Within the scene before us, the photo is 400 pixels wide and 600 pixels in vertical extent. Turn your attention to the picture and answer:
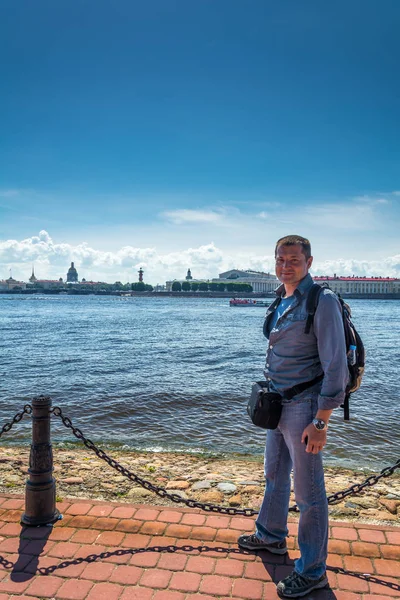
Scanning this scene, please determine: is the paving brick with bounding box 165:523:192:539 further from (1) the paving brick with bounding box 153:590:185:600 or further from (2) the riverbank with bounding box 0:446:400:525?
(2) the riverbank with bounding box 0:446:400:525

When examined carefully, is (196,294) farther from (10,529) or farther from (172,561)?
(172,561)

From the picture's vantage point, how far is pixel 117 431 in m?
7.88

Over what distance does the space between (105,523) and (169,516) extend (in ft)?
1.55

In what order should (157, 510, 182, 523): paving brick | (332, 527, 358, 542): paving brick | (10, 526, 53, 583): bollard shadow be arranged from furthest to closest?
(157, 510, 182, 523): paving brick, (332, 527, 358, 542): paving brick, (10, 526, 53, 583): bollard shadow

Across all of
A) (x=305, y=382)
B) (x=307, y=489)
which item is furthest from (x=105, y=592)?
(x=305, y=382)

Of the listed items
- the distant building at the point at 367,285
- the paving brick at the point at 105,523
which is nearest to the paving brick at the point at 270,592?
the paving brick at the point at 105,523

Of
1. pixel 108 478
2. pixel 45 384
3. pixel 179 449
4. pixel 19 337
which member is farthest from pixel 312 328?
pixel 19 337

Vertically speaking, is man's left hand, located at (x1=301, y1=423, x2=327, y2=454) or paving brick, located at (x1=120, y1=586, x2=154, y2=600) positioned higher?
man's left hand, located at (x1=301, y1=423, x2=327, y2=454)

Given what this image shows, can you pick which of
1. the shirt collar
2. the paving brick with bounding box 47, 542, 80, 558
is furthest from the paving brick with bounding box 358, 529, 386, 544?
the paving brick with bounding box 47, 542, 80, 558

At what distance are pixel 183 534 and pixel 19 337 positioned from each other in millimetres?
23094

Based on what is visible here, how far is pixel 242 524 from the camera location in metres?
3.58

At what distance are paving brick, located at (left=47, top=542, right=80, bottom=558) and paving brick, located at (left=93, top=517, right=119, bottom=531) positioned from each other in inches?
9.8

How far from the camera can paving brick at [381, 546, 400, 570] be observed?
3.14 metres

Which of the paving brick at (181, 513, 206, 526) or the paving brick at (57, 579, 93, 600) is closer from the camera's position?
the paving brick at (57, 579, 93, 600)
